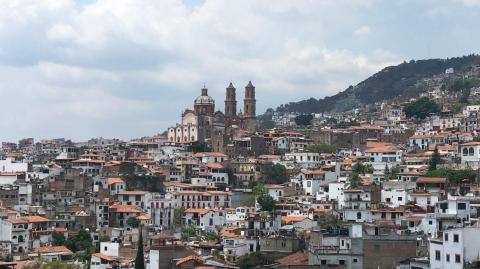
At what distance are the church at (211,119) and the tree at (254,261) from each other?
46.8 metres

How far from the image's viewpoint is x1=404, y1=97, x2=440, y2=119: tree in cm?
8973

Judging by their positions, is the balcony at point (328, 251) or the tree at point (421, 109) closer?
the balcony at point (328, 251)

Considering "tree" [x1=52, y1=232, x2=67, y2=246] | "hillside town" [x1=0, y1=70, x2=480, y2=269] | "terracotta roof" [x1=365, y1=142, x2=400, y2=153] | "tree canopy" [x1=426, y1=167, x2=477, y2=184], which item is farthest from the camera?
"terracotta roof" [x1=365, y1=142, x2=400, y2=153]

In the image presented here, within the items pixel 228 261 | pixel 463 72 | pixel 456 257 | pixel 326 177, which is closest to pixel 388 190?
pixel 326 177

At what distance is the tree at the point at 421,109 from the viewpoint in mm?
89731

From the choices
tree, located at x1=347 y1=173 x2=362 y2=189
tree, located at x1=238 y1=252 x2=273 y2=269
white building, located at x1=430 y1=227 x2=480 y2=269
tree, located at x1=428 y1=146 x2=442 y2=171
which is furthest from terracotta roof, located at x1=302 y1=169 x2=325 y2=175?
white building, located at x1=430 y1=227 x2=480 y2=269

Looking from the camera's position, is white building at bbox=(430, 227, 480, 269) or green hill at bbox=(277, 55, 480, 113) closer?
white building at bbox=(430, 227, 480, 269)

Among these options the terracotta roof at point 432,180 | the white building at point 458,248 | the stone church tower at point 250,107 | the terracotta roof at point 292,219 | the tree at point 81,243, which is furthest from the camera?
the stone church tower at point 250,107

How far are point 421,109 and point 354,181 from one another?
34646 mm

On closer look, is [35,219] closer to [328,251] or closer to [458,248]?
[328,251]

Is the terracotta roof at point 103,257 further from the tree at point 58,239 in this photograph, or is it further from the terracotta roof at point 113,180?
the terracotta roof at point 113,180

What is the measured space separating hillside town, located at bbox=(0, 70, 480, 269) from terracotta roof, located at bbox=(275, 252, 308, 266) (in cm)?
12

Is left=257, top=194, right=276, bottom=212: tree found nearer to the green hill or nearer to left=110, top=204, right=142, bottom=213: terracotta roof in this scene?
left=110, top=204, right=142, bottom=213: terracotta roof

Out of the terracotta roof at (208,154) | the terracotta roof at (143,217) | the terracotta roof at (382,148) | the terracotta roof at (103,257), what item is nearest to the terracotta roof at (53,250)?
the terracotta roof at (103,257)
